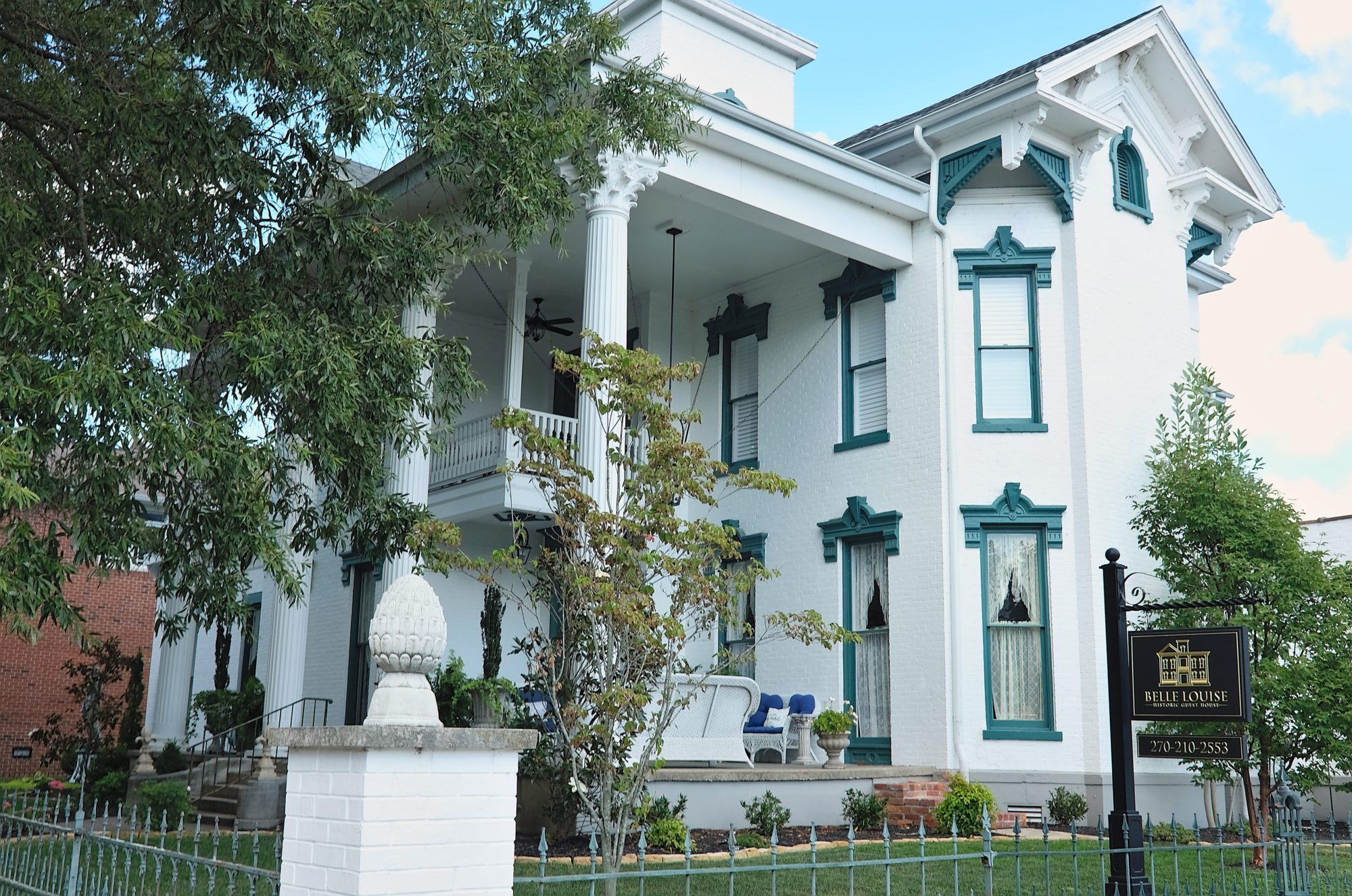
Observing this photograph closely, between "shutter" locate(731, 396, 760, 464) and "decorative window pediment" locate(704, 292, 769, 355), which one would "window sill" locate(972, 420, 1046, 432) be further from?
"decorative window pediment" locate(704, 292, 769, 355)

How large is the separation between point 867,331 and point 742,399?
2725mm

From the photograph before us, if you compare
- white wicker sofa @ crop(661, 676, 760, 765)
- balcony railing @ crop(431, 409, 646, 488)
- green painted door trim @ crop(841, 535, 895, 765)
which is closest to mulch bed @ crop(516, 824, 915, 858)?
white wicker sofa @ crop(661, 676, 760, 765)

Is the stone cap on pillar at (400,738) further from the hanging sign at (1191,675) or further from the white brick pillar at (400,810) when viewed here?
the hanging sign at (1191,675)

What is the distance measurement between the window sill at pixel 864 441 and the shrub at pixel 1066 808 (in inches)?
202

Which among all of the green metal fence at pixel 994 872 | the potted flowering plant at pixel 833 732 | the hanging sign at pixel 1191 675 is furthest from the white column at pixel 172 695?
the hanging sign at pixel 1191 675

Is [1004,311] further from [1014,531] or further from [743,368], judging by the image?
[743,368]

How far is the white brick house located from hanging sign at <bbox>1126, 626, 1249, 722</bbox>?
653cm

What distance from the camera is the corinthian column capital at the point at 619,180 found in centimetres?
1425

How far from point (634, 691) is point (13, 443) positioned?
415 centimetres

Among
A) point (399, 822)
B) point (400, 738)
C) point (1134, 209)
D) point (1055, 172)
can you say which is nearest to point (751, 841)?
point (399, 822)

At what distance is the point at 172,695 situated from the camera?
23484mm

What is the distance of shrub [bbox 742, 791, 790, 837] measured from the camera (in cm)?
1301

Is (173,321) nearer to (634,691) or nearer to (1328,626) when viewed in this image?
(634,691)

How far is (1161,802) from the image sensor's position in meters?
15.9
